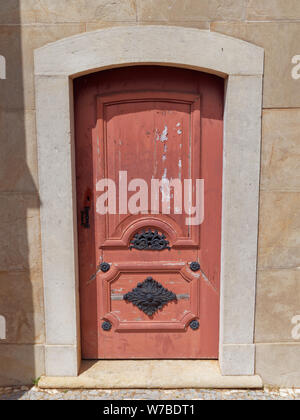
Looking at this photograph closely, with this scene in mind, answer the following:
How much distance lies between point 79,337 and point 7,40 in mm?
2610

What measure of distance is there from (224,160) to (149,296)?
1.39m

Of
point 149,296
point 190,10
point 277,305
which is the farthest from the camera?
point 149,296

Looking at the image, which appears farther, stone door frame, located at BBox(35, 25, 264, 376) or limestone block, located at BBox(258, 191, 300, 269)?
limestone block, located at BBox(258, 191, 300, 269)

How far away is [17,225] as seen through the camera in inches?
115

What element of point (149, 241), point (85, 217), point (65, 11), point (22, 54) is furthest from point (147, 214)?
point (65, 11)

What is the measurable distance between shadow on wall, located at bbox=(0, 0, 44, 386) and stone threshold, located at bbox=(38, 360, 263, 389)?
356 millimetres

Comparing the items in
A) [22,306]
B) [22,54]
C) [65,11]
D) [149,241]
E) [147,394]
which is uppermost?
[65,11]

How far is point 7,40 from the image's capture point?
8.90 feet

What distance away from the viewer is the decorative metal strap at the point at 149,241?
3047 mm

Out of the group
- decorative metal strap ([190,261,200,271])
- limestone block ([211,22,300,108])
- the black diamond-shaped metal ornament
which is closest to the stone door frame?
limestone block ([211,22,300,108])

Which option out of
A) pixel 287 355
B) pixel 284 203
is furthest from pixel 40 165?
pixel 287 355

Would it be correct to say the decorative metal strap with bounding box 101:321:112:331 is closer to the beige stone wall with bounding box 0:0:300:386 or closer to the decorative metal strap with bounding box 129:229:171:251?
the beige stone wall with bounding box 0:0:300:386

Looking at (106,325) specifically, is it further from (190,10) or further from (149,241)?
(190,10)

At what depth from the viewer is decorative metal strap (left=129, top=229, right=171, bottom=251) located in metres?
3.05
